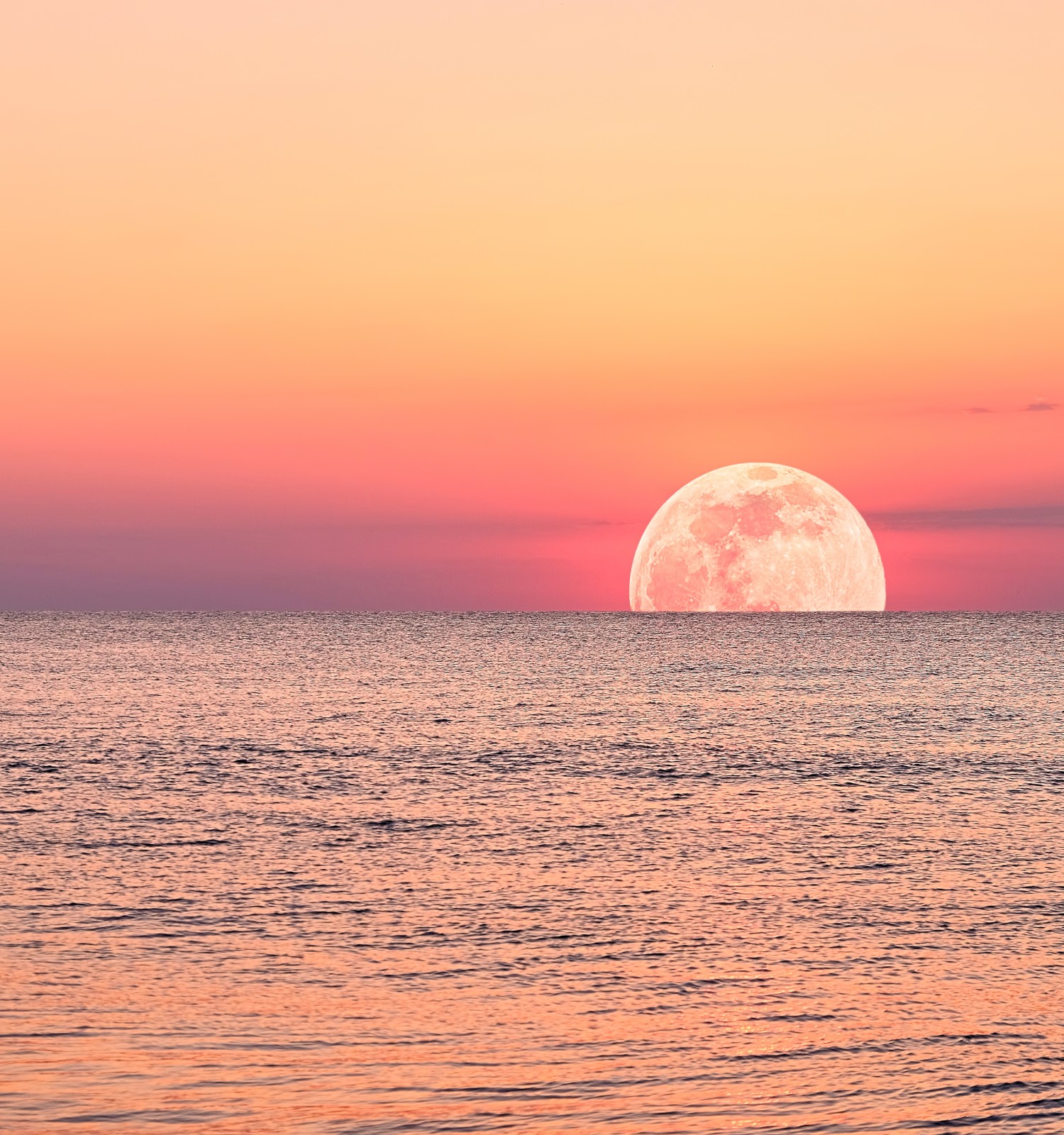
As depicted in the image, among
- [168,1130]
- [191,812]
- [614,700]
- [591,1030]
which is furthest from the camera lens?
[614,700]

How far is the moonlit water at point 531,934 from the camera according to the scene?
10.0 m

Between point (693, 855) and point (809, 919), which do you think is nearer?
point (809, 919)

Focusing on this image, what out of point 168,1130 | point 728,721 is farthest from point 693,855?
point 728,721

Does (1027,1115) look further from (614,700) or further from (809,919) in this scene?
(614,700)

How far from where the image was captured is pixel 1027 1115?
31.8ft

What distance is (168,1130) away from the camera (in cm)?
920

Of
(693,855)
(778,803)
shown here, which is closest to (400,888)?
(693,855)

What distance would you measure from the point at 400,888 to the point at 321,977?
428cm

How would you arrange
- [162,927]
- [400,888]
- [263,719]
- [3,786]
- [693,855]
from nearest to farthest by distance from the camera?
[162,927] → [400,888] → [693,855] → [3,786] → [263,719]

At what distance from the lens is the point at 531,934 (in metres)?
14.9

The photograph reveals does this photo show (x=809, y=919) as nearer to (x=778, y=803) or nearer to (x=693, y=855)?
(x=693, y=855)

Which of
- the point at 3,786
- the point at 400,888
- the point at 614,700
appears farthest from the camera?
the point at 614,700

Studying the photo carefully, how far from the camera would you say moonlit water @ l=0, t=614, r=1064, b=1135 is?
1003cm

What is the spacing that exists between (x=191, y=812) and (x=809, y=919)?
12547mm
